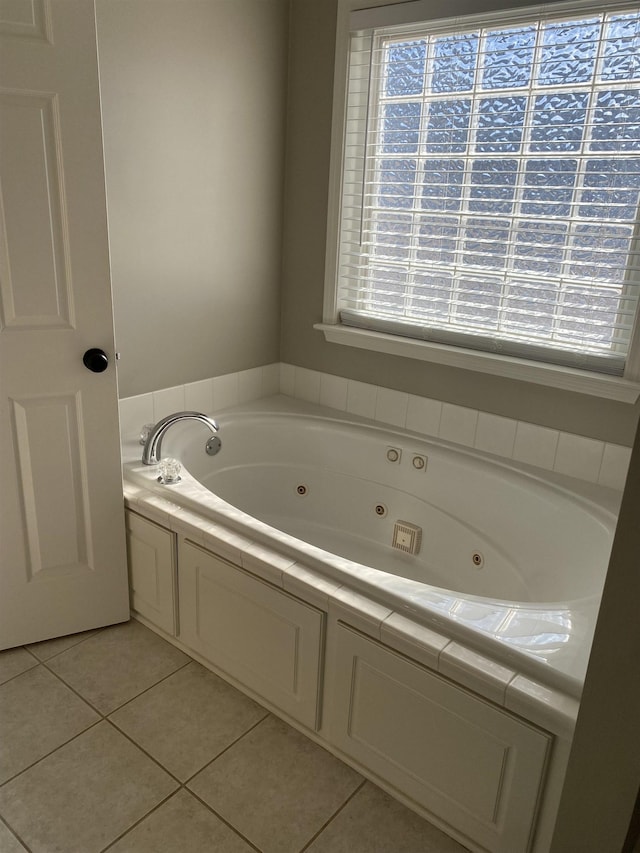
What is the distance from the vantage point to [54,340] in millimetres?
1973

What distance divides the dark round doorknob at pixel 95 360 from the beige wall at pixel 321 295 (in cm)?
120

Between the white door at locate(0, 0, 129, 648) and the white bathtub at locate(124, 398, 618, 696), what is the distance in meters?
0.26

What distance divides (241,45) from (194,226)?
0.73 m

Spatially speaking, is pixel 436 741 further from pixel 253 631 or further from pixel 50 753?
pixel 50 753

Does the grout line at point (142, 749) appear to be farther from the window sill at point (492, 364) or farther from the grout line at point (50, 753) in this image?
the window sill at point (492, 364)

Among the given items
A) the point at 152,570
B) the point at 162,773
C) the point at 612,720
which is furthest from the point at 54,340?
the point at 612,720

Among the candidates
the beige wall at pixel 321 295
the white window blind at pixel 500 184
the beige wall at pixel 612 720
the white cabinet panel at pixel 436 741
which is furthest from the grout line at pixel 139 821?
the white window blind at pixel 500 184

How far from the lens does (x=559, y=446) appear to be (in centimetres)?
238

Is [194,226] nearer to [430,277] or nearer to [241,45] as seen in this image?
[241,45]

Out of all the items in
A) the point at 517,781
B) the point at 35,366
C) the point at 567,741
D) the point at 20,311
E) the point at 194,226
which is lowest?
the point at 517,781

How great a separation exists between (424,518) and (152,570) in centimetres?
105

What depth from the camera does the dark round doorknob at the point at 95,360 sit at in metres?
2.02

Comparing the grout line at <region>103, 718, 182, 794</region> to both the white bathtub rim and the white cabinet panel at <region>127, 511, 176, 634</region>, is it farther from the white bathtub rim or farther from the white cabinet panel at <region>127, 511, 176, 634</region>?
the white bathtub rim

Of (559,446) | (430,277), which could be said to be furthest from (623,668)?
(430,277)
